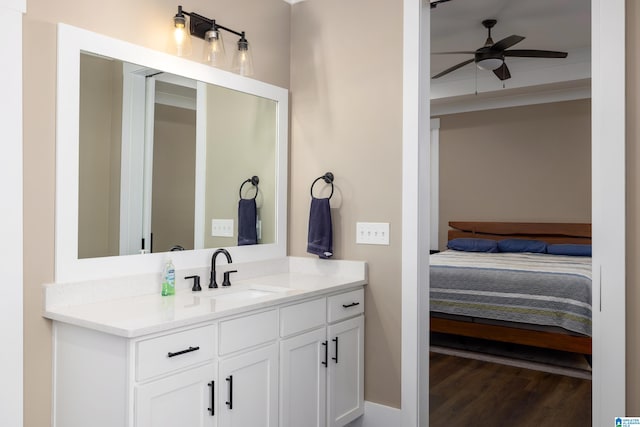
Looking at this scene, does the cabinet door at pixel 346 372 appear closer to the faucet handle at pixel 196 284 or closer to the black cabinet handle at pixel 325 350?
the black cabinet handle at pixel 325 350

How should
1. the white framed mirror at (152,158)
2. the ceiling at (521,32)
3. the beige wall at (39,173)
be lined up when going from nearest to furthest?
the beige wall at (39,173), the white framed mirror at (152,158), the ceiling at (521,32)

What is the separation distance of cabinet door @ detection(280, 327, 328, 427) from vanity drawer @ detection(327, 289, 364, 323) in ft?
0.38

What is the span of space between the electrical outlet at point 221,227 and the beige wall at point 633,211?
183 cm

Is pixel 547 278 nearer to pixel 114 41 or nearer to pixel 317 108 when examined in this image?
pixel 317 108

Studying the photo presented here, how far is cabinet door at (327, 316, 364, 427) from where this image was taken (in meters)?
2.40

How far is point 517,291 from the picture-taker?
4.04 m

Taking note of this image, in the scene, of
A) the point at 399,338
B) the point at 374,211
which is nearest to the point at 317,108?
the point at 374,211

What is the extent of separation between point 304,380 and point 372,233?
845 mm

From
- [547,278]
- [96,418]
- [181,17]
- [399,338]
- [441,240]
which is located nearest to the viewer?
[96,418]

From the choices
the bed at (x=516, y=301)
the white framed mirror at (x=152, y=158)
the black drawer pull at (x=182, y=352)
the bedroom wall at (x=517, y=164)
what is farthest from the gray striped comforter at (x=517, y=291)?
the black drawer pull at (x=182, y=352)

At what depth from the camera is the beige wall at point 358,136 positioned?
2.57 metres

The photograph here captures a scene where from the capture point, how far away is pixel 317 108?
9.33 ft

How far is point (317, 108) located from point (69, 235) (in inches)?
60.0

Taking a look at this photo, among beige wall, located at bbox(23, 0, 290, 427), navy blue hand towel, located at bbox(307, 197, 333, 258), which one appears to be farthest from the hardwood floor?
beige wall, located at bbox(23, 0, 290, 427)
